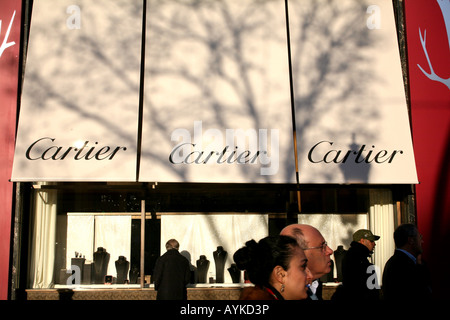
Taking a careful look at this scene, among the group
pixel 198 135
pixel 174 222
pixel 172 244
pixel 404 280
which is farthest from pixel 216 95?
pixel 404 280

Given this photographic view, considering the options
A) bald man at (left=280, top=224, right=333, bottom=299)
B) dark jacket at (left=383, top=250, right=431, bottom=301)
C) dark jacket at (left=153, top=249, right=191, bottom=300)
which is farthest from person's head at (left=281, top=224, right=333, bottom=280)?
dark jacket at (left=153, top=249, right=191, bottom=300)

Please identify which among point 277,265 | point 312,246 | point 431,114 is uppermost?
point 431,114

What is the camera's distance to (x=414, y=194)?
→ 9047mm

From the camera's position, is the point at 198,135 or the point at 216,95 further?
the point at 216,95

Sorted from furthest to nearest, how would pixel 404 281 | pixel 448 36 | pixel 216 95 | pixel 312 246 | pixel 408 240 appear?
pixel 448 36 → pixel 216 95 → pixel 408 240 → pixel 404 281 → pixel 312 246

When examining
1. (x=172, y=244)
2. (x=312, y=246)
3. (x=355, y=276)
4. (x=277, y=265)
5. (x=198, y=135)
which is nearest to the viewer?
(x=277, y=265)

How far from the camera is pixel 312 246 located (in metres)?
4.63

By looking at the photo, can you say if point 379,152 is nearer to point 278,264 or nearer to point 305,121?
point 305,121

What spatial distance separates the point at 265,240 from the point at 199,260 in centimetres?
600

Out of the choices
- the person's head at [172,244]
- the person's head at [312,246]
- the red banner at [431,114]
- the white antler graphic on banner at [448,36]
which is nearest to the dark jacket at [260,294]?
the person's head at [312,246]

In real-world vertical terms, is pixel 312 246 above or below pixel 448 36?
below

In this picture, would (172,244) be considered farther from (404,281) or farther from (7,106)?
(404,281)

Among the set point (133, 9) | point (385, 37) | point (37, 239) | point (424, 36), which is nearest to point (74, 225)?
point (37, 239)

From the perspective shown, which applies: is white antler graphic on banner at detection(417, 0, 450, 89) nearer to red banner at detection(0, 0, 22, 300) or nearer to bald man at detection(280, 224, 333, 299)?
bald man at detection(280, 224, 333, 299)
